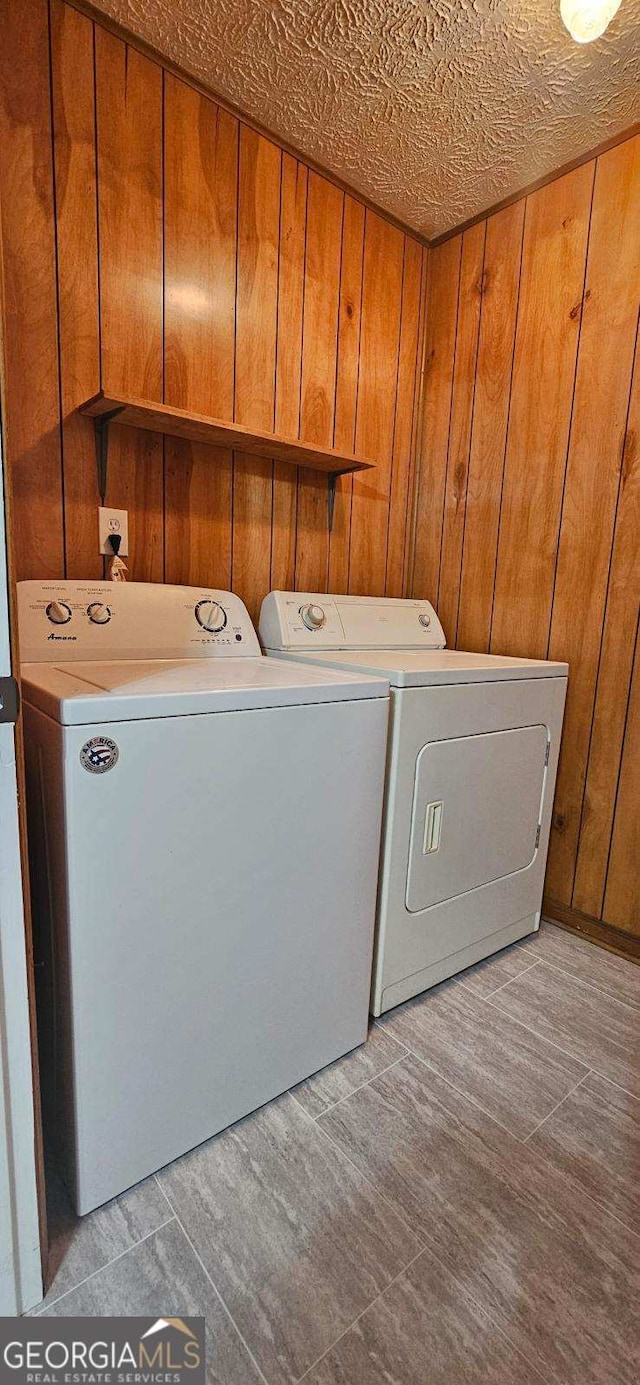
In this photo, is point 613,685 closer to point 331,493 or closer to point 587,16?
point 331,493

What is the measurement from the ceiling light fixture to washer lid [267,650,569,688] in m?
1.37

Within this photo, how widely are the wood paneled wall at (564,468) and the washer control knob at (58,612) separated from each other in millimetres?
1389

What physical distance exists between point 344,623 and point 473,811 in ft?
2.28

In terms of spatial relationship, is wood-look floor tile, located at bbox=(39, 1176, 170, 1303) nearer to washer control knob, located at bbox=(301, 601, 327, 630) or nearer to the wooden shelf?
washer control knob, located at bbox=(301, 601, 327, 630)

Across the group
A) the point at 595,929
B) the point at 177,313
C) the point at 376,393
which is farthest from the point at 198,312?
the point at 595,929

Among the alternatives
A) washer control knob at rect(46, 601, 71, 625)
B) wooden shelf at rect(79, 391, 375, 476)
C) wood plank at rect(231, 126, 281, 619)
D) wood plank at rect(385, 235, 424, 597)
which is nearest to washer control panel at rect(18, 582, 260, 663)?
washer control knob at rect(46, 601, 71, 625)

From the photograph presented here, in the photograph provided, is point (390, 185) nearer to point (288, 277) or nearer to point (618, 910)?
point (288, 277)

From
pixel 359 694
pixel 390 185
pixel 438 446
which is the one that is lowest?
pixel 359 694

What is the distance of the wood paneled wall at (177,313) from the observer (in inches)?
52.9

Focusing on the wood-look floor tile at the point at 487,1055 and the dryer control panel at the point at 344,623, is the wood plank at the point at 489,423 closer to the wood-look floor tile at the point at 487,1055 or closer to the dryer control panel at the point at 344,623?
the dryer control panel at the point at 344,623

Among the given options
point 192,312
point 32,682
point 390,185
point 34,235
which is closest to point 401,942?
point 32,682

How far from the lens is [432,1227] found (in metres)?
0.97

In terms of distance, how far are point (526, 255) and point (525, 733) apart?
5.00 feet

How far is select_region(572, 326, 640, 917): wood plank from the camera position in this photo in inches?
66.5
